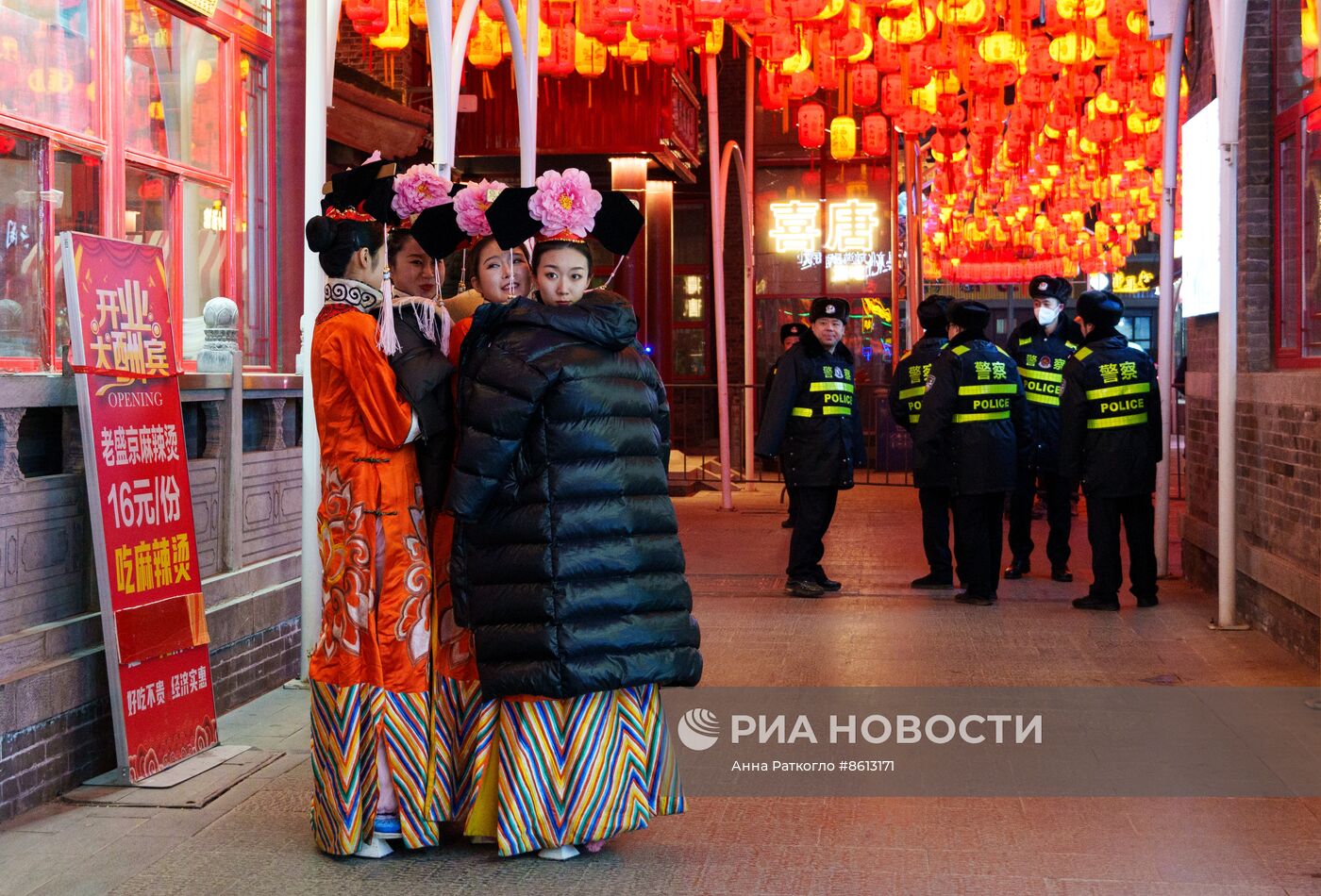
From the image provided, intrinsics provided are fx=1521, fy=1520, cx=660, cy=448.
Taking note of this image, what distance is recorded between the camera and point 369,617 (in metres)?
4.54

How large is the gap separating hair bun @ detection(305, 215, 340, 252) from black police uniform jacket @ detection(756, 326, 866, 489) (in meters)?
5.17

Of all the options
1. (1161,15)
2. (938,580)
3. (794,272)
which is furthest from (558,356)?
(794,272)

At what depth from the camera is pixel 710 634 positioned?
8477 millimetres

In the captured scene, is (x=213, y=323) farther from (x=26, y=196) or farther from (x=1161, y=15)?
(x=1161, y=15)

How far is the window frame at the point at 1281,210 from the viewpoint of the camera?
8.38m

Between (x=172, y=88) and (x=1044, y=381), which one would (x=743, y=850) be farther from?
(x=1044, y=381)

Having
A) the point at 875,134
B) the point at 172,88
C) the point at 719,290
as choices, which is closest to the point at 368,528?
the point at 172,88

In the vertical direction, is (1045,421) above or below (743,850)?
above

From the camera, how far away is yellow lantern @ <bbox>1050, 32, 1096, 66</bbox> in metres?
14.1

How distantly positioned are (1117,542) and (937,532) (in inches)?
50.6

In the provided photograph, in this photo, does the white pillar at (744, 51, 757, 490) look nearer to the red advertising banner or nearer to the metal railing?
the metal railing

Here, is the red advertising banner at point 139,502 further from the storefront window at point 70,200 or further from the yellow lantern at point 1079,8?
the yellow lantern at point 1079,8

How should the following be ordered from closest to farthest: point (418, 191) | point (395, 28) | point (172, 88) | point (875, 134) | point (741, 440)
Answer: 1. point (418, 191)
2. point (172, 88)
3. point (395, 28)
4. point (875, 134)
5. point (741, 440)

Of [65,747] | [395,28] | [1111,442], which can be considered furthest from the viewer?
[395,28]
